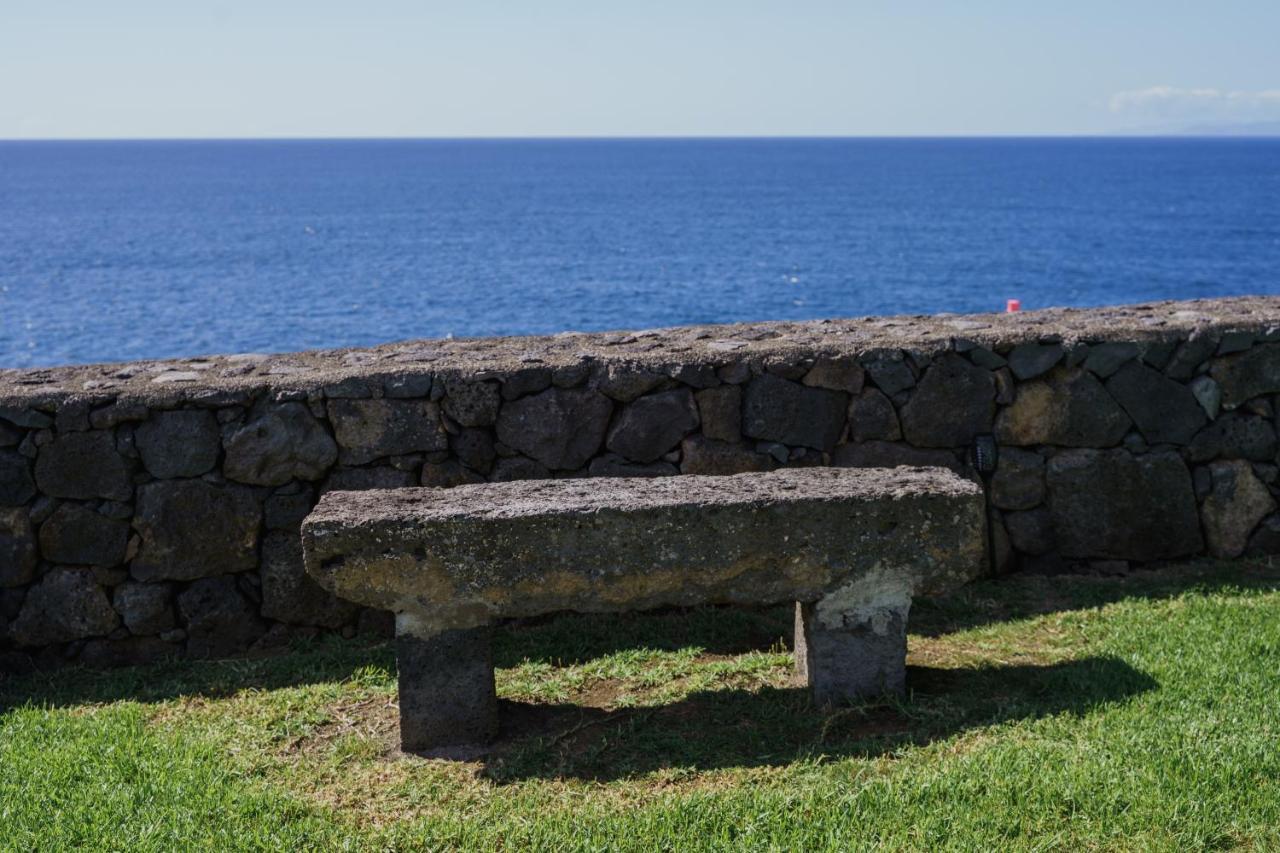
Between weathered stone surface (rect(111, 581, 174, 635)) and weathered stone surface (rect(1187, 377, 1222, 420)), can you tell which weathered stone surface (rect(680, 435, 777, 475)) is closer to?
weathered stone surface (rect(1187, 377, 1222, 420))

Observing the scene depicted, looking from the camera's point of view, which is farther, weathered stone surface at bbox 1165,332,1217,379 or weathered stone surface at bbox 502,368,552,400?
weathered stone surface at bbox 1165,332,1217,379

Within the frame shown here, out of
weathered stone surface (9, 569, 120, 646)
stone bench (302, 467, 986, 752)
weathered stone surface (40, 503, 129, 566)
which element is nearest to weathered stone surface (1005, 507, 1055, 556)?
stone bench (302, 467, 986, 752)

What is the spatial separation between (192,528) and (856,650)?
3.18m

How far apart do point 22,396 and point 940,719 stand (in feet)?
→ 14.4

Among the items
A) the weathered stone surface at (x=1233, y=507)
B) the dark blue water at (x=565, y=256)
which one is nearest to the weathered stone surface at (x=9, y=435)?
the weathered stone surface at (x=1233, y=507)

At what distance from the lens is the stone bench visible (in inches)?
194

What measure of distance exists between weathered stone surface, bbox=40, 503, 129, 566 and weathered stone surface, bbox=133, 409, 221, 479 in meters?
0.33

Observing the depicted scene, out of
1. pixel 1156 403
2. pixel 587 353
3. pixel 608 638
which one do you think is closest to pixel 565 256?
pixel 587 353

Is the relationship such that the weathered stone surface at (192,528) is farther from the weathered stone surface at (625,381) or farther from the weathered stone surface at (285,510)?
the weathered stone surface at (625,381)

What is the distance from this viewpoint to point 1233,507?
23.1 feet

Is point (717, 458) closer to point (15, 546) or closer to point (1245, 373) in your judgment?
point (1245, 373)

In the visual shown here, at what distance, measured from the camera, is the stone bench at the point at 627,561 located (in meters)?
4.92

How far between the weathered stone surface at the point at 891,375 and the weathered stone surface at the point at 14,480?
163 inches

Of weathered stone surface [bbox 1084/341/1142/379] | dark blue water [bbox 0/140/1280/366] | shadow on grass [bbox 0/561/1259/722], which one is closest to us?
shadow on grass [bbox 0/561/1259/722]
